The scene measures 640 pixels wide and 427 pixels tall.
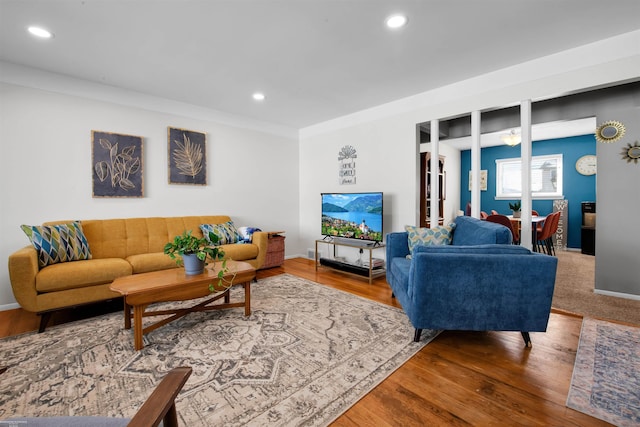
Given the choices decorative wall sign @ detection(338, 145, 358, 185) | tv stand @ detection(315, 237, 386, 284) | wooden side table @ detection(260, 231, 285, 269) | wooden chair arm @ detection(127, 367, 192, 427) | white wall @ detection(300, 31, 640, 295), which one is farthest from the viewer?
decorative wall sign @ detection(338, 145, 358, 185)

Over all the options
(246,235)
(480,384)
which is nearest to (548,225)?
(480,384)

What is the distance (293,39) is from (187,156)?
2529 mm

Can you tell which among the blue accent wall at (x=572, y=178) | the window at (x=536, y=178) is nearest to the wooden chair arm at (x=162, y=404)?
the window at (x=536, y=178)

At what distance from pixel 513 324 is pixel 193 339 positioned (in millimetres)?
2423

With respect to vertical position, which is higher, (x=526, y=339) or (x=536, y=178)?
(x=536, y=178)

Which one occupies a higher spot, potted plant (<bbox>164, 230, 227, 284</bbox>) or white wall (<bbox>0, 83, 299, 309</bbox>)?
white wall (<bbox>0, 83, 299, 309</bbox>)

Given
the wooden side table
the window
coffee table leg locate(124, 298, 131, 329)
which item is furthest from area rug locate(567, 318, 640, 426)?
the window

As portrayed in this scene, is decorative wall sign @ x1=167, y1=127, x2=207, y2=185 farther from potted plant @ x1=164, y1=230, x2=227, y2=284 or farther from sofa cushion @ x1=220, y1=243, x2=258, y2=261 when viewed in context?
potted plant @ x1=164, y1=230, x2=227, y2=284

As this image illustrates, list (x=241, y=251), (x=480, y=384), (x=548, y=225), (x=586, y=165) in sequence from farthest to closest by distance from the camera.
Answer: (x=586, y=165) → (x=548, y=225) → (x=241, y=251) → (x=480, y=384)

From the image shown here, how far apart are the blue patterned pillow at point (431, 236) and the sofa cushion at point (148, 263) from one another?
2.81 meters

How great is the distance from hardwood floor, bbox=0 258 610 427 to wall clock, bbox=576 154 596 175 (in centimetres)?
503

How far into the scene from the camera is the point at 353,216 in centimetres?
436

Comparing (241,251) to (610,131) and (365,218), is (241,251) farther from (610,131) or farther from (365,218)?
(610,131)

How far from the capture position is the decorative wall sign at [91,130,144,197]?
3.49m
